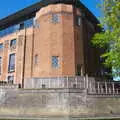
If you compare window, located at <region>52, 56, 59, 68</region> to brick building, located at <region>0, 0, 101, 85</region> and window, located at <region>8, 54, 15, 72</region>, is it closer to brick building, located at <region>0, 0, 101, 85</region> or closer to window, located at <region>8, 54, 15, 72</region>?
brick building, located at <region>0, 0, 101, 85</region>

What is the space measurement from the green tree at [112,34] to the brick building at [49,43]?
10.5 meters

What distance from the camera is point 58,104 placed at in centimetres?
2500

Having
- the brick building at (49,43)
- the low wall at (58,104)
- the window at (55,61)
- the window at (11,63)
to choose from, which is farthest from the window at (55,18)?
the low wall at (58,104)

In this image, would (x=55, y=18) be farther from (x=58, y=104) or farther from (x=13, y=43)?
(x=58, y=104)

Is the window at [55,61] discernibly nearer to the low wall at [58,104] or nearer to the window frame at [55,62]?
the window frame at [55,62]

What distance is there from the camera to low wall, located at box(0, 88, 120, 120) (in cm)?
2473

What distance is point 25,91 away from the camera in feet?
86.3

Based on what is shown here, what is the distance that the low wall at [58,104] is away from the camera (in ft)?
81.1

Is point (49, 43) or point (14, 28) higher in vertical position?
point (14, 28)

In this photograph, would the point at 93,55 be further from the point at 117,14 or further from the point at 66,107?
the point at 117,14

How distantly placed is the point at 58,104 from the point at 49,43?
33.3 ft

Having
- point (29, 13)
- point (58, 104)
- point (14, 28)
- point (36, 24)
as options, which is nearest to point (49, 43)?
point (36, 24)

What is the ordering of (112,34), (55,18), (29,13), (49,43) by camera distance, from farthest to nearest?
(29,13), (55,18), (49,43), (112,34)

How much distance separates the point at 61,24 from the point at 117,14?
13705 mm
